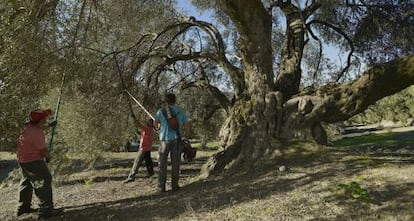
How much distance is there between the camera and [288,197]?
245 inches

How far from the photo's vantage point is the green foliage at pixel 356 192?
5594 mm

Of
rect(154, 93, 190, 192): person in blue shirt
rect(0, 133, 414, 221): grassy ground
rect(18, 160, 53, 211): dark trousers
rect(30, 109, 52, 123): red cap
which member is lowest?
rect(0, 133, 414, 221): grassy ground

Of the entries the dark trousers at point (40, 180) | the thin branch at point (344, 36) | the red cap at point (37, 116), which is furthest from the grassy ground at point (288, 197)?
the thin branch at point (344, 36)

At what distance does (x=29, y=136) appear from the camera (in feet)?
21.7

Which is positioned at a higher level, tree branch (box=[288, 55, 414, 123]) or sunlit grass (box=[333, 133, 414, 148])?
tree branch (box=[288, 55, 414, 123])

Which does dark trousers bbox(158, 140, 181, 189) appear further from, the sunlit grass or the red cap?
the sunlit grass

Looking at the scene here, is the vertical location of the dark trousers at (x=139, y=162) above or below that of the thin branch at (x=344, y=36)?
below

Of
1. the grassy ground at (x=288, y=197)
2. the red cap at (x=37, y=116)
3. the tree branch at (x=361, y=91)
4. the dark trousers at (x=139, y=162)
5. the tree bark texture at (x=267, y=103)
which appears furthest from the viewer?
the dark trousers at (x=139, y=162)

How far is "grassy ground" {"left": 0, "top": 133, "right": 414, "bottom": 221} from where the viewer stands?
5.50 meters

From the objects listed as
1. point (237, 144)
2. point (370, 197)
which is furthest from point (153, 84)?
point (370, 197)

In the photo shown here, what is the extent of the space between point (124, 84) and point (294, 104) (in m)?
4.19

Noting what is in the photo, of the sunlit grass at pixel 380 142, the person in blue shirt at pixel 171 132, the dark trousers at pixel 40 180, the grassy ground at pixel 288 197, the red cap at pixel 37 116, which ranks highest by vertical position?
the red cap at pixel 37 116

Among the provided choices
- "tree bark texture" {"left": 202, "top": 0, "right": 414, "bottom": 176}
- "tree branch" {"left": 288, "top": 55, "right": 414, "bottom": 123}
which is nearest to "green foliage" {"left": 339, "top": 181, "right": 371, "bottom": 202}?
"tree bark texture" {"left": 202, "top": 0, "right": 414, "bottom": 176}

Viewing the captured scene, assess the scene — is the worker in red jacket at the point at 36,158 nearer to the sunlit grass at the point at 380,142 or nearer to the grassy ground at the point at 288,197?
the grassy ground at the point at 288,197
